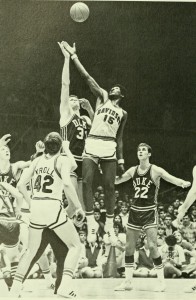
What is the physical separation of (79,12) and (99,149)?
1.79 metres

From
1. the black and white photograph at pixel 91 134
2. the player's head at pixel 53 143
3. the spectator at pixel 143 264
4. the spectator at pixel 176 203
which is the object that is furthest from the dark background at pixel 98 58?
the spectator at pixel 143 264

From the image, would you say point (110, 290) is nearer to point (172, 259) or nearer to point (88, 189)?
point (88, 189)

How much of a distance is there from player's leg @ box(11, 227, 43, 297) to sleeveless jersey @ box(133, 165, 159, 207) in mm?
1742

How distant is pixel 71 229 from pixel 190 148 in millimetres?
3949

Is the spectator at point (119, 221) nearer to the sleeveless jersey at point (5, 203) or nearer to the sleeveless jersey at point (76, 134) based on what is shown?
the sleeveless jersey at point (76, 134)

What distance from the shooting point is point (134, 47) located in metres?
8.75

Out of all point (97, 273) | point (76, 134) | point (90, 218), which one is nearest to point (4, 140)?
point (76, 134)

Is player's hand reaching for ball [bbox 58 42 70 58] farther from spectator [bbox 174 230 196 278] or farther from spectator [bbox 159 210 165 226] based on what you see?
spectator [bbox 174 230 196 278]

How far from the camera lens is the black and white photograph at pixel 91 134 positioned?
289 inches

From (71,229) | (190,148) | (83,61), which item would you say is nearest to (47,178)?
(71,229)

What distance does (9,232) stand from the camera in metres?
7.43

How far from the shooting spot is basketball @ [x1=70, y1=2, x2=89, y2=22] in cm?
747

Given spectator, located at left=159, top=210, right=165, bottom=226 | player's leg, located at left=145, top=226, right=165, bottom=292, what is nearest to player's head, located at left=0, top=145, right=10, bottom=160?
player's leg, located at left=145, top=226, right=165, bottom=292

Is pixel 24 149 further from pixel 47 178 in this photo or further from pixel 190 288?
pixel 190 288
